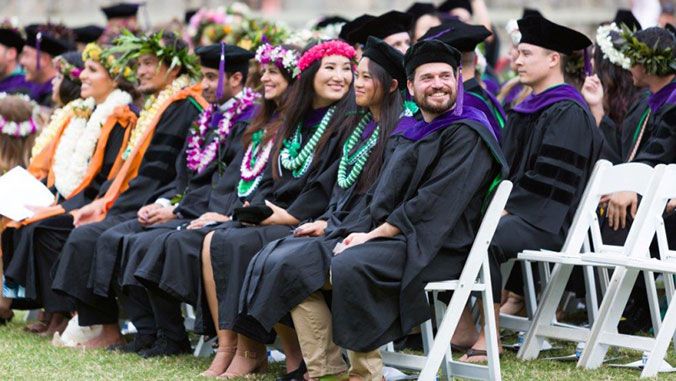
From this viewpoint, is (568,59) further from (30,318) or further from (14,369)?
(30,318)

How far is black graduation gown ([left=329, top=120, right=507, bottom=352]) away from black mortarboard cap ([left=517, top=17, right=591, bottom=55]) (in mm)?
1554

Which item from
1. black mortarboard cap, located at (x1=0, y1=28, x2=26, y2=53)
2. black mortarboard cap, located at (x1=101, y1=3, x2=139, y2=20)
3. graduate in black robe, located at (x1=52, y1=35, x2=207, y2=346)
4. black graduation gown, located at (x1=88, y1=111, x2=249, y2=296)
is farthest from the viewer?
black mortarboard cap, located at (x1=101, y1=3, x2=139, y2=20)

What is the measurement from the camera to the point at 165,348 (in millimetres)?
7758

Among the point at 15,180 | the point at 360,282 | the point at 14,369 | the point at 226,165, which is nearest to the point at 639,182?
the point at 360,282

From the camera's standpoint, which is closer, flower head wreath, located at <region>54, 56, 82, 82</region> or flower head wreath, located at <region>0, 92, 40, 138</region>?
flower head wreath, located at <region>54, 56, 82, 82</region>

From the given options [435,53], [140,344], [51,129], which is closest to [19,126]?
[51,129]

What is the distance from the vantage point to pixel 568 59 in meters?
8.12

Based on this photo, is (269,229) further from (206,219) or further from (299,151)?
(206,219)

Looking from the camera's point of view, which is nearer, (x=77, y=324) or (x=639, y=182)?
(x=639, y=182)

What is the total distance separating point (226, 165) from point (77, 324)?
142 centimetres

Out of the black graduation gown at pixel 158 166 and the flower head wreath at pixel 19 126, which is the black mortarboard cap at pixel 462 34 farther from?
the flower head wreath at pixel 19 126

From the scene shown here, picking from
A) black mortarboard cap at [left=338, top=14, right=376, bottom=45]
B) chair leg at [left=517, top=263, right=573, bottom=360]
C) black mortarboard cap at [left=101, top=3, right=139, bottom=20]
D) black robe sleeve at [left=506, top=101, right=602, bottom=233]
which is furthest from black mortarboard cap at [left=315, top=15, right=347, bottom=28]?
chair leg at [left=517, top=263, right=573, bottom=360]

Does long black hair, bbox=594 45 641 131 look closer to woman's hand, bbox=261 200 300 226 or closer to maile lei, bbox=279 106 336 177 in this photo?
maile lei, bbox=279 106 336 177

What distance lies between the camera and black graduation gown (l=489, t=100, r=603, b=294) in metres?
7.23
